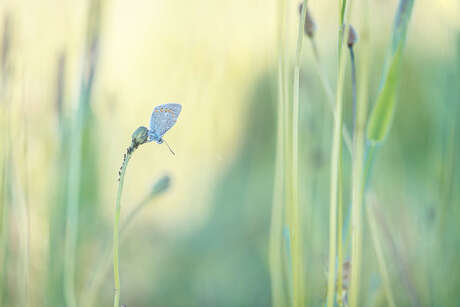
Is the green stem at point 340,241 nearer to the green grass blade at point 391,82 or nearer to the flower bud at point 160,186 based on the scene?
the green grass blade at point 391,82

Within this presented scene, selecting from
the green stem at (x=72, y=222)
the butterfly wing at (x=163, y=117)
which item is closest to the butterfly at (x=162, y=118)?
the butterfly wing at (x=163, y=117)

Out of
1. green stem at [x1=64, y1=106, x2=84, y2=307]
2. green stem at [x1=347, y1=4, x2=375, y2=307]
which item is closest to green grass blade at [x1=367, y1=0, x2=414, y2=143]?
green stem at [x1=347, y1=4, x2=375, y2=307]

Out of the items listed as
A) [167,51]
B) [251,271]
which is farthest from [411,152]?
[167,51]

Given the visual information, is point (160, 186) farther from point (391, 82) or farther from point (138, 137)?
point (391, 82)

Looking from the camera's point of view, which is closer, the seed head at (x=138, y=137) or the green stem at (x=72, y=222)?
the seed head at (x=138, y=137)

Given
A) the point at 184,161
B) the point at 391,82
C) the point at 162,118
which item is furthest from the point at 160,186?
the point at 184,161

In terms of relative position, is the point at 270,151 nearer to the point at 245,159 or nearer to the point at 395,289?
the point at 245,159

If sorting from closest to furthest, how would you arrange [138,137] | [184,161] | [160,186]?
[138,137], [160,186], [184,161]

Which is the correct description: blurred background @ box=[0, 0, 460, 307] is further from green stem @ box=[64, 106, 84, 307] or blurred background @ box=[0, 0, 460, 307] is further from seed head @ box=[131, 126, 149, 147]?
seed head @ box=[131, 126, 149, 147]

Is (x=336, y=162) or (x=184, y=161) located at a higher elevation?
(x=336, y=162)
